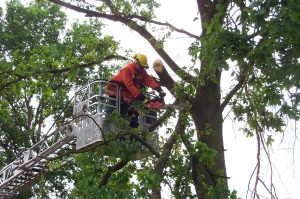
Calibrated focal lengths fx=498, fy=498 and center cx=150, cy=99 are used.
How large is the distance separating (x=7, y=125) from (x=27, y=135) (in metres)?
0.77

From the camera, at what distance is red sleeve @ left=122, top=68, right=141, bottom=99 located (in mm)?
7848

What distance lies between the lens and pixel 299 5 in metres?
4.34

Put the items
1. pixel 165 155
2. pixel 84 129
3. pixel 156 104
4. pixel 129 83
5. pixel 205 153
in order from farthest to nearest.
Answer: pixel 84 129
pixel 129 83
pixel 156 104
pixel 165 155
pixel 205 153

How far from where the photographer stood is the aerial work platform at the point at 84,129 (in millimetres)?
7523

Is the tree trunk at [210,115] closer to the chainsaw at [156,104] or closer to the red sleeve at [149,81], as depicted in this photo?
the red sleeve at [149,81]

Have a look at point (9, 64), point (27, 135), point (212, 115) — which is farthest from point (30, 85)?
point (27, 135)

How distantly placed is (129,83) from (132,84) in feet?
0.18

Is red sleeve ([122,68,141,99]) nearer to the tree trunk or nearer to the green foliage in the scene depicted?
the tree trunk

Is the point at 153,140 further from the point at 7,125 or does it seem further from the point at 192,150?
the point at 7,125

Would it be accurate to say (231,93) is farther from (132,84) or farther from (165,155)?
(165,155)

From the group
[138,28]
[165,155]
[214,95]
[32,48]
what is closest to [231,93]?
[214,95]

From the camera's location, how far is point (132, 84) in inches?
314

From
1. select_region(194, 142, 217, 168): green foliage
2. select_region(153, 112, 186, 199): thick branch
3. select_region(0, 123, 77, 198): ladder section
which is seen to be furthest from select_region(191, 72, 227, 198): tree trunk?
select_region(0, 123, 77, 198): ladder section

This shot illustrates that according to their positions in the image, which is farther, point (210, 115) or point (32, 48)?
point (32, 48)
